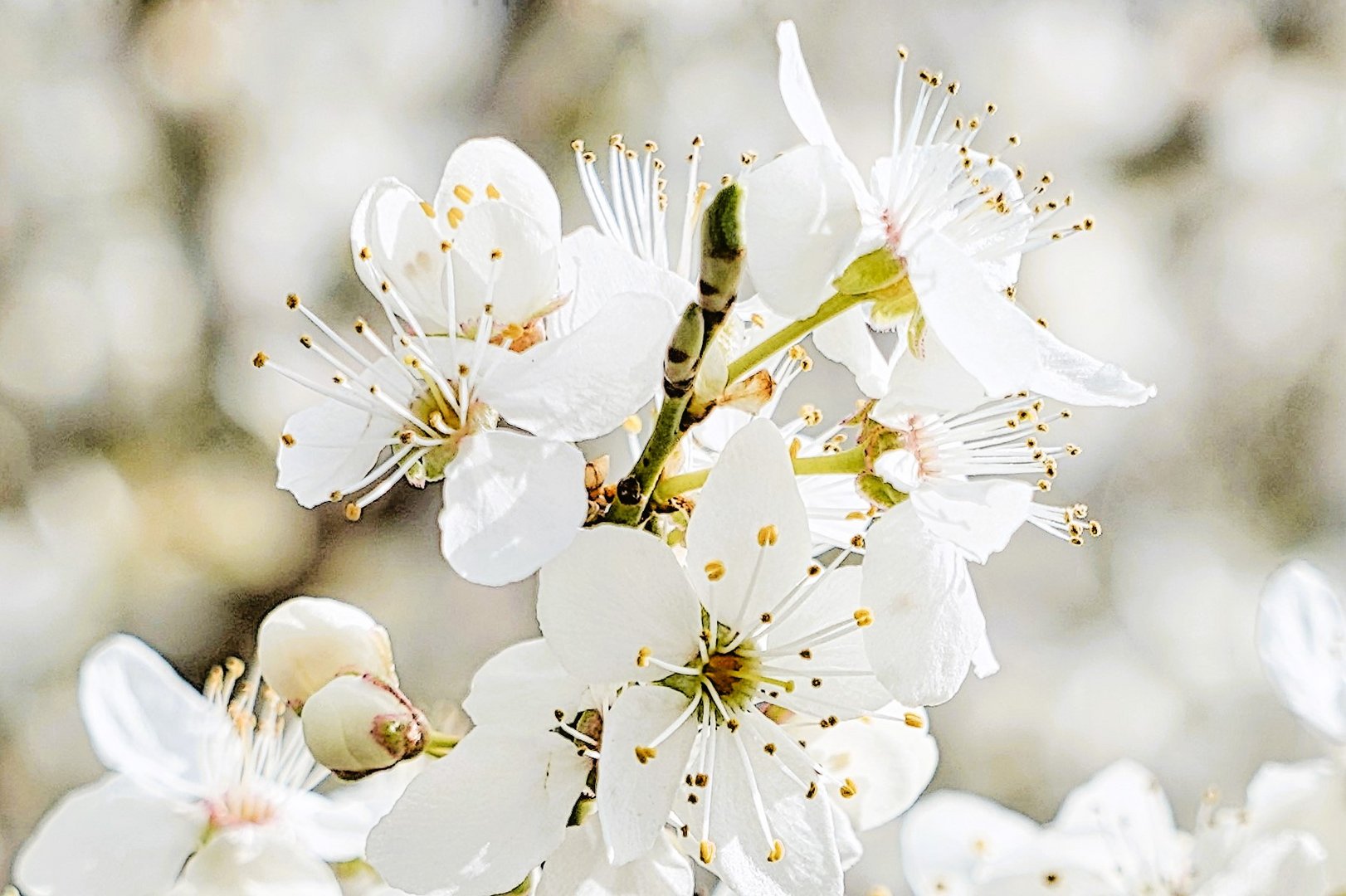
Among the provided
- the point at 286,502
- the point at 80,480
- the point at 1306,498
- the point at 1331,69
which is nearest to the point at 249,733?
the point at 286,502

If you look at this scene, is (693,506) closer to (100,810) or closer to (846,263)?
(846,263)

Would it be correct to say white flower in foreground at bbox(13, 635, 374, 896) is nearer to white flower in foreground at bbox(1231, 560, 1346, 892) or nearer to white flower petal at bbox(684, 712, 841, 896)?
white flower petal at bbox(684, 712, 841, 896)

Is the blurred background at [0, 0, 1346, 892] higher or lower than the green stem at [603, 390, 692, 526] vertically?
lower

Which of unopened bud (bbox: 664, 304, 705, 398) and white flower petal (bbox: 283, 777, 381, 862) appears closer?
unopened bud (bbox: 664, 304, 705, 398)

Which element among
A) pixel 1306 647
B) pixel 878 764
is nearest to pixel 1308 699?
pixel 1306 647

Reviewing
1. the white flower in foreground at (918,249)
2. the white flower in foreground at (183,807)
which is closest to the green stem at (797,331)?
the white flower in foreground at (918,249)

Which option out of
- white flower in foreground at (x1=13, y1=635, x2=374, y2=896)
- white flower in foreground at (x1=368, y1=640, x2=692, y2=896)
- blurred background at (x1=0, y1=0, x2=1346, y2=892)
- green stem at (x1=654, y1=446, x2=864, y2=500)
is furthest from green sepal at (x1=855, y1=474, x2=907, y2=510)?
blurred background at (x1=0, y1=0, x2=1346, y2=892)

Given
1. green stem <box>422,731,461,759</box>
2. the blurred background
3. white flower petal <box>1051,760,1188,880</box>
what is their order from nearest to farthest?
green stem <box>422,731,461,759</box>, white flower petal <box>1051,760,1188,880</box>, the blurred background
